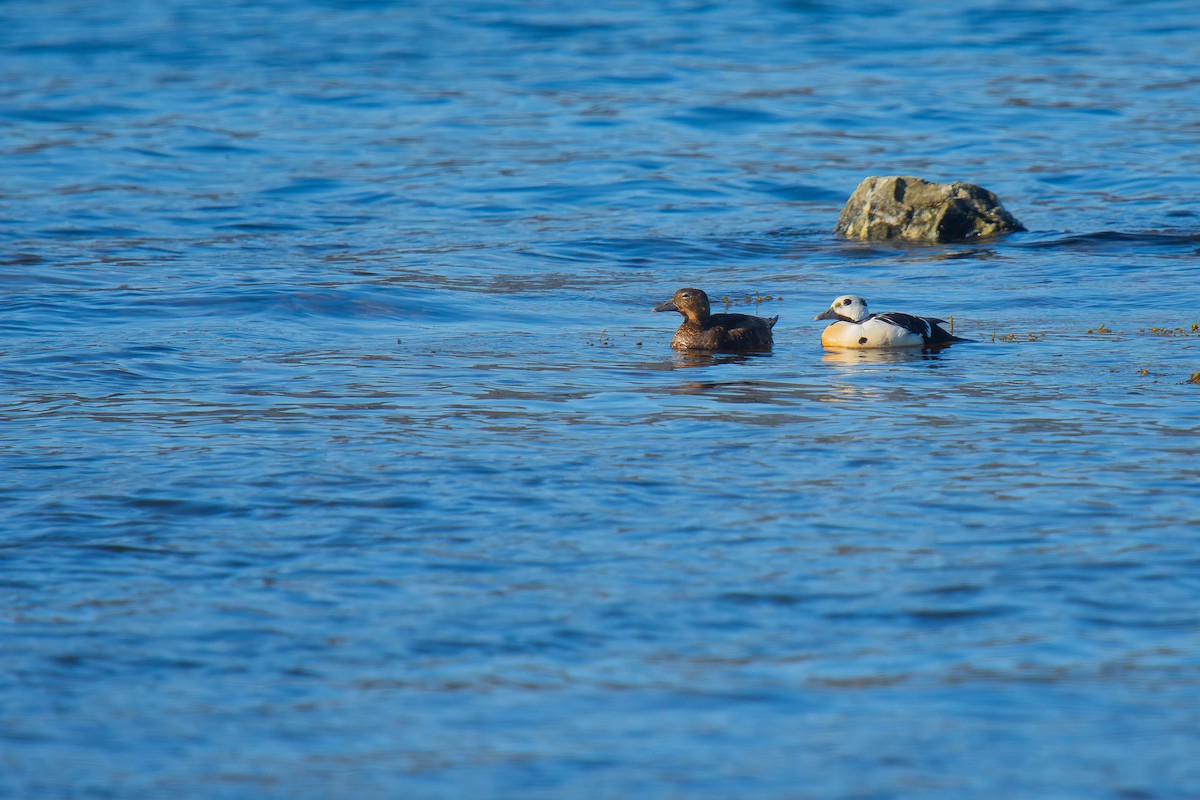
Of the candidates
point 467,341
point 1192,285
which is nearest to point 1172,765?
point 467,341

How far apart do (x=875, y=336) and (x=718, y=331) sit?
115 centimetres

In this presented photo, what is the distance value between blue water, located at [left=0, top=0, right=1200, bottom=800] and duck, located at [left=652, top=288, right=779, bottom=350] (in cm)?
19

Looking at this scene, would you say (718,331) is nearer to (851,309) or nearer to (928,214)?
(851,309)

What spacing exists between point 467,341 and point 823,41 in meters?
22.0

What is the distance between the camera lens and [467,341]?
12.5 metres

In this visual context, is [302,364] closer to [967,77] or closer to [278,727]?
[278,727]

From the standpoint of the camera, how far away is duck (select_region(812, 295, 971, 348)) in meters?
11.7

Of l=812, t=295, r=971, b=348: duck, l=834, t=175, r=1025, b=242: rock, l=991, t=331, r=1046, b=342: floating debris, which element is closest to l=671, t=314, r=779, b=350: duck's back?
l=812, t=295, r=971, b=348: duck

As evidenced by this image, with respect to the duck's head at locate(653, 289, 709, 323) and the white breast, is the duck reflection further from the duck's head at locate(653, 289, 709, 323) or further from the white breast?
the duck's head at locate(653, 289, 709, 323)

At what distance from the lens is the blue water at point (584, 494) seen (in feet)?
17.5

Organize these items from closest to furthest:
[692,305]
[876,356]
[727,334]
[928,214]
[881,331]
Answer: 1. [876,356]
2. [881,331]
3. [727,334]
4. [692,305]
5. [928,214]

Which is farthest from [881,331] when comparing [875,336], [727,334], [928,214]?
[928,214]

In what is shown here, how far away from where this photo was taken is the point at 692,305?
41.1 ft

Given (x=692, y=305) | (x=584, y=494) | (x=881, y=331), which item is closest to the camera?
(x=584, y=494)
